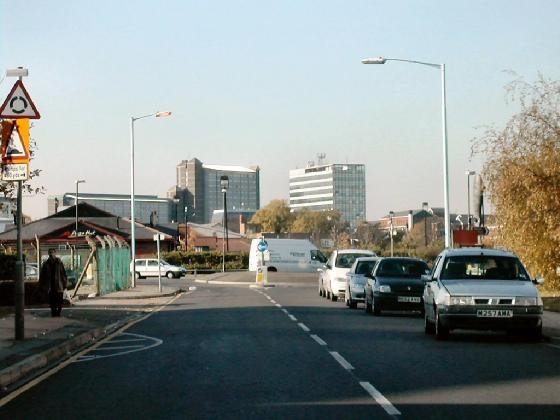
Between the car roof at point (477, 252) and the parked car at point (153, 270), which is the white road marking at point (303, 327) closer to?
the car roof at point (477, 252)

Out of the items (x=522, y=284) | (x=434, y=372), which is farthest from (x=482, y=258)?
(x=434, y=372)

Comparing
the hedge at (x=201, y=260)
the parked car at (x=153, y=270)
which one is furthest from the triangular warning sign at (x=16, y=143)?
the hedge at (x=201, y=260)

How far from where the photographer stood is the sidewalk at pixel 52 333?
532 inches

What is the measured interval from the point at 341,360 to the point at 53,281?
1282cm

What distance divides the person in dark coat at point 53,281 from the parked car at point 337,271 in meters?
12.3

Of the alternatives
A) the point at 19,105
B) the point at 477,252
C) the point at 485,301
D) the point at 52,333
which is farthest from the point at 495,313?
the point at 19,105

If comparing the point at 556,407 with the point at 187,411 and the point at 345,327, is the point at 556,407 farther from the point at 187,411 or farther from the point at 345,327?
the point at 345,327

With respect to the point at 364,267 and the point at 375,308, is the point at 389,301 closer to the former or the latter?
the point at 375,308

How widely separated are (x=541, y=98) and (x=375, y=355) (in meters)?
20.6

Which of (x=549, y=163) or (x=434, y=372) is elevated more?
(x=549, y=163)

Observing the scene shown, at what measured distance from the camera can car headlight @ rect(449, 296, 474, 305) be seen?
57.5 ft

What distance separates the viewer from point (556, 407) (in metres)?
9.73

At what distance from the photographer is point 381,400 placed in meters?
10.2

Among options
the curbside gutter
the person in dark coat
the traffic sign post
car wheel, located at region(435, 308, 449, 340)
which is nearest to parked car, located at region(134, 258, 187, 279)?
the person in dark coat
